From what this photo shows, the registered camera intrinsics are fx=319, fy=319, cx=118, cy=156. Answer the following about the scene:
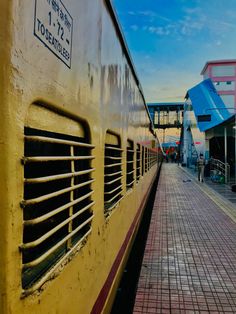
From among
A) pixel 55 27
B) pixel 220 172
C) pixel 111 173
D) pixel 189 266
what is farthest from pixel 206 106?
pixel 55 27

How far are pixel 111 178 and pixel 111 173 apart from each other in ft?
0.22

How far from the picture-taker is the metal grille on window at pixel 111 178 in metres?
2.42

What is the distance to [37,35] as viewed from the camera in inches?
42.4

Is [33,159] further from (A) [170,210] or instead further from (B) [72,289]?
(A) [170,210]

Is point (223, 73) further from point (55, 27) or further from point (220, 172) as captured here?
point (55, 27)

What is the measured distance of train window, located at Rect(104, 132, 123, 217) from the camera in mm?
2429

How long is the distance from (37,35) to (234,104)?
142 ft

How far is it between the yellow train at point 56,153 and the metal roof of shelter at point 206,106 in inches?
883

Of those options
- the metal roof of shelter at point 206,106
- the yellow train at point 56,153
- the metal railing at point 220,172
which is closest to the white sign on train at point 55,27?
the yellow train at point 56,153

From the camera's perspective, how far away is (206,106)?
27.7m

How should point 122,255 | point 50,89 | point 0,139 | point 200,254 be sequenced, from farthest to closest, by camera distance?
point 200,254 < point 122,255 < point 50,89 < point 0,139

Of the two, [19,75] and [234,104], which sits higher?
[234,104]

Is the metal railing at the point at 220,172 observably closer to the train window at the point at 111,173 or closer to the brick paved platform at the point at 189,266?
the brick paved platform at the point at 189,266

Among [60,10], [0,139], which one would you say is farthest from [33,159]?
[60,10]
